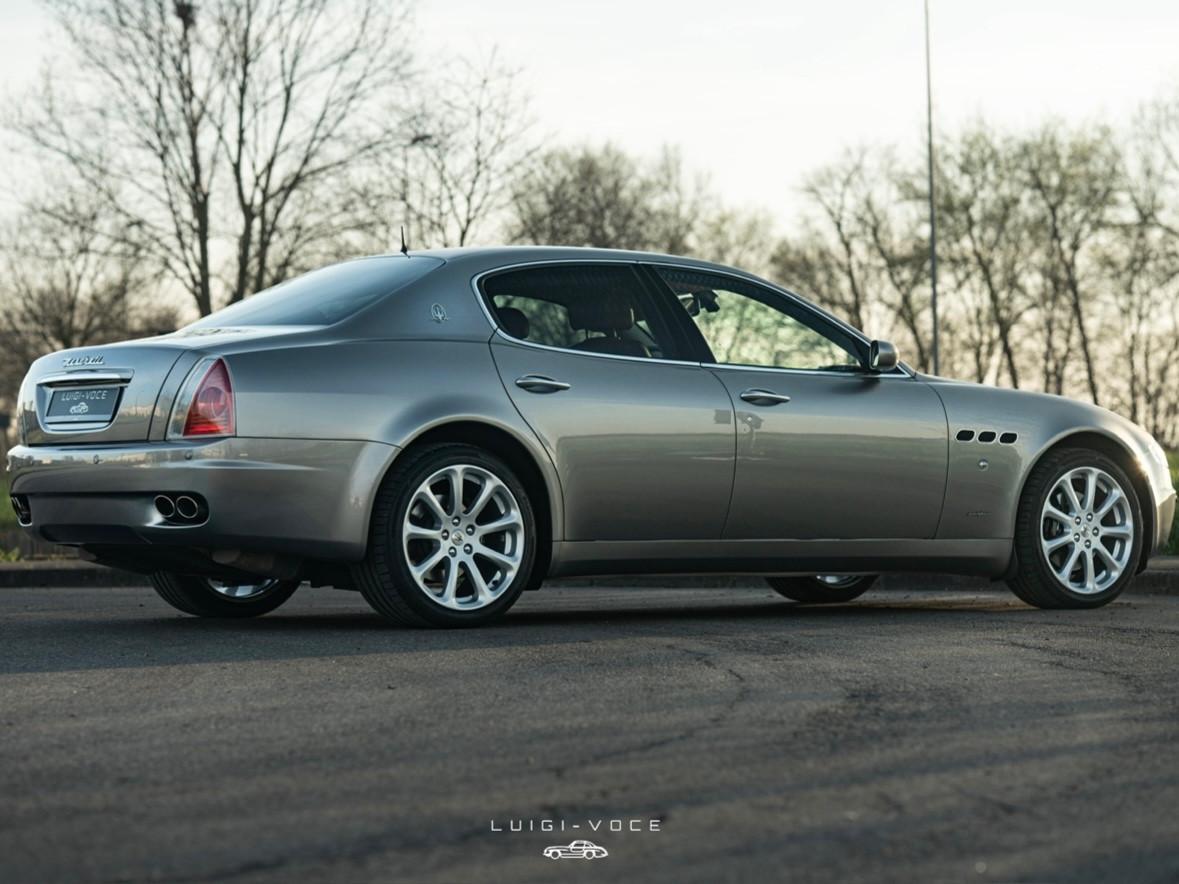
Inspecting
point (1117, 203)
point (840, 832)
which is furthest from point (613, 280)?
point (1117, 203)

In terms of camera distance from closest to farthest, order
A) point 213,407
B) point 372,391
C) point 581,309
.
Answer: point 213,407 → point 372,391 → point 581,309

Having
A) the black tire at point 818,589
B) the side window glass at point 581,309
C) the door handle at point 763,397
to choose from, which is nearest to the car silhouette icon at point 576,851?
the side window glass at point 581,309

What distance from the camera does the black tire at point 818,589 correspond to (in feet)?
32.6

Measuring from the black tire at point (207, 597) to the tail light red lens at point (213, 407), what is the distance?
1616 millimetres

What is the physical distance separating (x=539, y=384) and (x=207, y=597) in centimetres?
208

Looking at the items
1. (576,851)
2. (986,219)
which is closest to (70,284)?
(986,219)

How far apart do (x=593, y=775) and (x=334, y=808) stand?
2.09 ft

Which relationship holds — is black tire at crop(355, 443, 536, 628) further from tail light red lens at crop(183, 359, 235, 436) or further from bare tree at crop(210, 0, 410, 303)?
bare tree at crop(210, 0, 410, 303)

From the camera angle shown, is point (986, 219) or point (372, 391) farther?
point (986, 219)

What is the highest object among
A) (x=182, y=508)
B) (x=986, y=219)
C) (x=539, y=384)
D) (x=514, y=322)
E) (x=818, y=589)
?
(x=986, y=219)

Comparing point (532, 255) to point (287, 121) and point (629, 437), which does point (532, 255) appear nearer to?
point (629, 437)

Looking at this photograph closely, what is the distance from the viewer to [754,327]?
841 centimetres

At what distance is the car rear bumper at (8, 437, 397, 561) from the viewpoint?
22.6 feet

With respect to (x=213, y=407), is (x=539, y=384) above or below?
above
